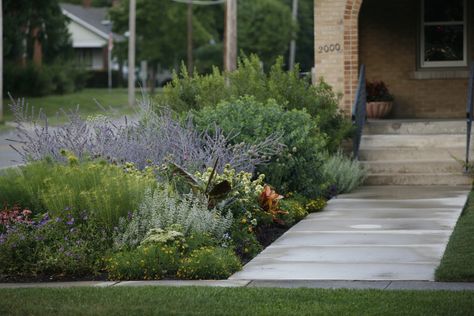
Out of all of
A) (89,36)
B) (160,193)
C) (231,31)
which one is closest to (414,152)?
(160,193)

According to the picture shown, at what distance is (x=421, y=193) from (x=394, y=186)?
1303 millimetres

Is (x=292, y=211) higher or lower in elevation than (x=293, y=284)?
higher

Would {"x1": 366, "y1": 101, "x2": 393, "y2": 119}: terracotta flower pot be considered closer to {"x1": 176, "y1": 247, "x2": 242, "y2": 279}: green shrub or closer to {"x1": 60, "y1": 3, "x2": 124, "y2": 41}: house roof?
{"x1": 176, "y1": 247, "x2": 242, "y2": 279}: green shrub

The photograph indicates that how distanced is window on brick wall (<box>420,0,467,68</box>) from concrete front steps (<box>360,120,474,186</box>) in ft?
8.26

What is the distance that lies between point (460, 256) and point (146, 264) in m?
3.02

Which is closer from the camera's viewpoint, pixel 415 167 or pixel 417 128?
pixel 415 167

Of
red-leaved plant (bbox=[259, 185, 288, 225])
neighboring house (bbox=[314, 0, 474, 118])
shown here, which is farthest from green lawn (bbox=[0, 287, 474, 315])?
neighboring house (bbox=[314, 0, 474, 118])

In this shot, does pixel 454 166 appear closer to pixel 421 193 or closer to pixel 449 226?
pixel 421 193

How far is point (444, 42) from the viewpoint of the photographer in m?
22.4

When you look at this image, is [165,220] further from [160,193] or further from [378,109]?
[378,109]

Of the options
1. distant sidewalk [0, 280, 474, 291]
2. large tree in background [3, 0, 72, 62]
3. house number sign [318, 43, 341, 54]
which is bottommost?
distant sidewalk [0, 280, 474, 291]

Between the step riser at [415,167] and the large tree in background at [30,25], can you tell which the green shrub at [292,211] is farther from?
the large tree in background at [30,25]

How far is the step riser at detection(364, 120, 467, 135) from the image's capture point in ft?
64.1

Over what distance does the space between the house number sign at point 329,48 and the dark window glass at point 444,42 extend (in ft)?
9.87
